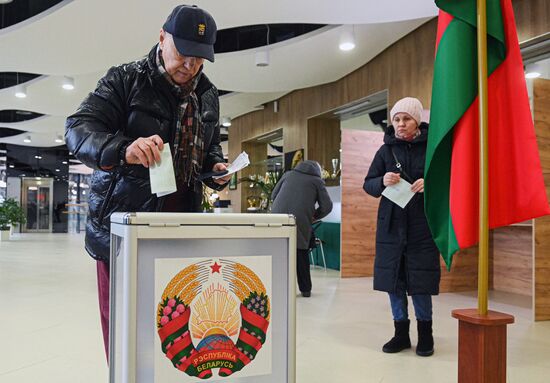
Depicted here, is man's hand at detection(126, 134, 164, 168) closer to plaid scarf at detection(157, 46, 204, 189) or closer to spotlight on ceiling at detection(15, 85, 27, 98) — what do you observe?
plaid scarf at detection(157, 46, 204, 189)

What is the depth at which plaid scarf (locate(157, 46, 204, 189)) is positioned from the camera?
1.51m

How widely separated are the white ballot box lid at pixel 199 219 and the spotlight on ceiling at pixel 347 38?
4.80 meters

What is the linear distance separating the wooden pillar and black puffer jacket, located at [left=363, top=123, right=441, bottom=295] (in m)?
1.31

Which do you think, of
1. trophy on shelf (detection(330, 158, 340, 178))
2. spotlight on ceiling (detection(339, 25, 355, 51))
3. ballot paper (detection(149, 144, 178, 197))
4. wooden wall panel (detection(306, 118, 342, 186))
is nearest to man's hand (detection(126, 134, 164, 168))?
ballot paper (detection(149, 144, 178, 197))

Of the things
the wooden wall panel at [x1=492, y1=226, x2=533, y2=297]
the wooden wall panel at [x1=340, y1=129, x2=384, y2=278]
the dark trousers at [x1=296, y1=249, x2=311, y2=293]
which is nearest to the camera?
the dark trousers at [x1=296, y1=249, x2=311, y2=293]

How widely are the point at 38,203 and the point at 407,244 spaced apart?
17607mm

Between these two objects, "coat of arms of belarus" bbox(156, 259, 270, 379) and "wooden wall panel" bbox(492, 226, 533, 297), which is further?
"wooden wall panel" bbox(492, 226, 533, 297)

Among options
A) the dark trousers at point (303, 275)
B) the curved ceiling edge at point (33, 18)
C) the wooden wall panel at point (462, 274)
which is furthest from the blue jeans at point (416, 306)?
the curved ceiling edge at point (33, 18)

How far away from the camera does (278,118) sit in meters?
9.66

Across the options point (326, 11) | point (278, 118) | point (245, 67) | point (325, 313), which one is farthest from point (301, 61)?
point (325, 313)

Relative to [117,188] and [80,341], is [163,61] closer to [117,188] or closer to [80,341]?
[117,188]

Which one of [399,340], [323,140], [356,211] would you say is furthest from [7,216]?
[399,340]

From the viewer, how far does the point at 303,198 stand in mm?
4734

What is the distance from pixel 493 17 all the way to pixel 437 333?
2.31 meters
